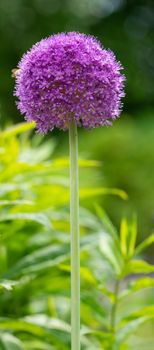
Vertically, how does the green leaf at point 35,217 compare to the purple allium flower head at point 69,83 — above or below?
below

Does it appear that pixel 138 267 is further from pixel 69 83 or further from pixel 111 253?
pixel 69 83

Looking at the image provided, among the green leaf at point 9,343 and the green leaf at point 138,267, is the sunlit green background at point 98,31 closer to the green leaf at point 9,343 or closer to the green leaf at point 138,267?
the green leaf at point 138,267

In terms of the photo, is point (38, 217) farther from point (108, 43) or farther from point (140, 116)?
point (108, 43)

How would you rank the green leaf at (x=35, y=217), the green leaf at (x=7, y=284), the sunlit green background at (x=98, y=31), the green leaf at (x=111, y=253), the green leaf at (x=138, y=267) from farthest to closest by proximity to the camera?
1. the sunlit green background at (x=98, y=31)
2. the green leaf at (x=111, y=253)
3. the green leaf at (x=138, y=267)
4. the green leaf at (x=35, y=217)
5. the green leaf at (x=7, y=284)

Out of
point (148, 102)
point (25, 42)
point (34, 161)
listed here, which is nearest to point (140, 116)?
point (148, 102)

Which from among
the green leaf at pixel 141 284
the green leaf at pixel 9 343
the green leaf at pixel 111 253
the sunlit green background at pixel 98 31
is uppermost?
the sunlit green background at pixel 98 31

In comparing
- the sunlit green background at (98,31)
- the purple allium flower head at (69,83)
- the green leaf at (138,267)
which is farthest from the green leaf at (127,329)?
the sunlit green background at (98,31)

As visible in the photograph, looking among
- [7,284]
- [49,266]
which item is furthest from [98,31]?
[7,284]
